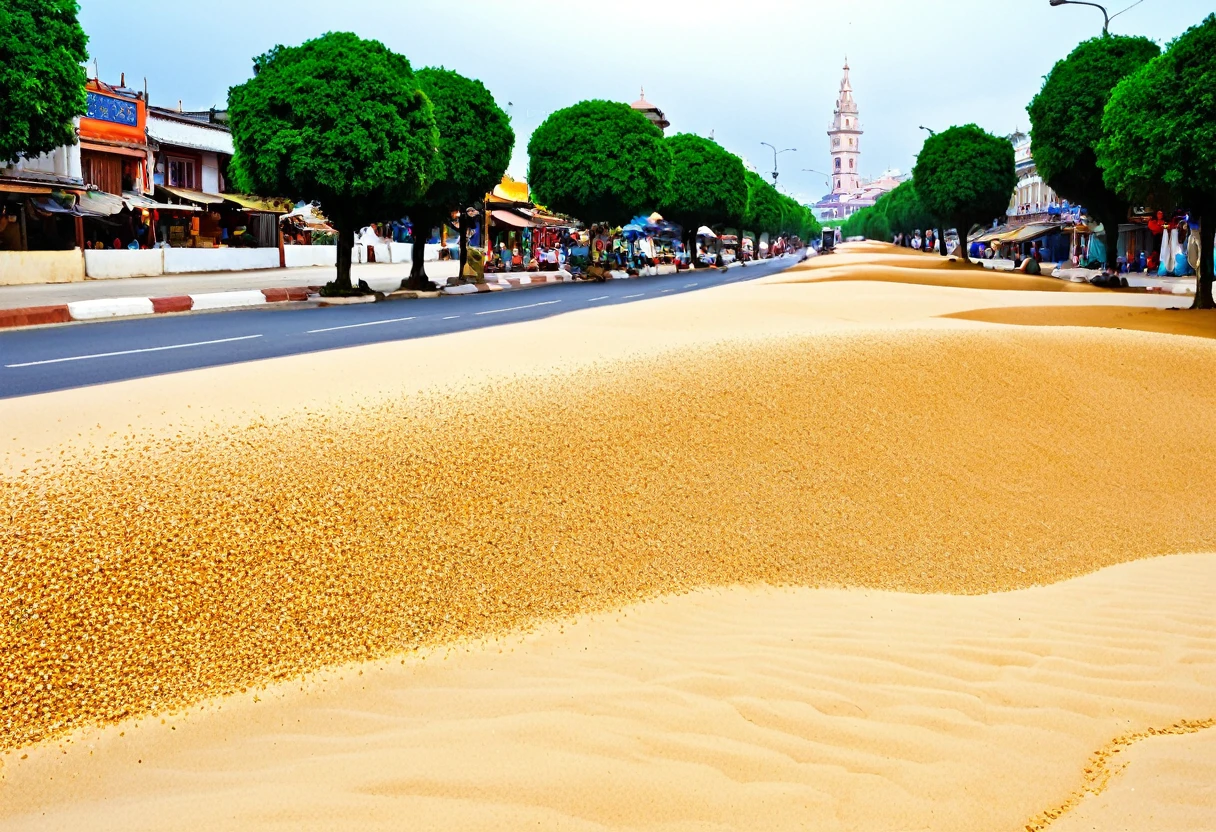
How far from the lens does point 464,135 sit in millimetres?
28609

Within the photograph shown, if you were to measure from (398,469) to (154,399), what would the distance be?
2.78 m

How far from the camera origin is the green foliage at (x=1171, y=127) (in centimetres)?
1897

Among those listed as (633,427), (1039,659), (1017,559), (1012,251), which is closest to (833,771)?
(1039,659)

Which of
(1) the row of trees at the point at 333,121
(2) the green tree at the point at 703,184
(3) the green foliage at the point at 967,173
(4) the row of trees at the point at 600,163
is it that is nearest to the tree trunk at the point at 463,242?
(1) the row of trees at the point at 333,121

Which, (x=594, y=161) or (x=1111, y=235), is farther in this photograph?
(x=594, y=161)

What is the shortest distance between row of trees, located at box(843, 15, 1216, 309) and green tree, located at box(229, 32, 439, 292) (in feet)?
48.9

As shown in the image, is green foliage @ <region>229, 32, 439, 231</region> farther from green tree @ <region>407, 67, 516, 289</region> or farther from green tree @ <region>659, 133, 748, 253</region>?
green tree @ <region>659, 133, 748, 253</region>

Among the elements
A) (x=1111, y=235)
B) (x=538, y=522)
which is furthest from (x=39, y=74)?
(x=1111, y=235)

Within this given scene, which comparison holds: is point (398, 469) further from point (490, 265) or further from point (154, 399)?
point (490, 265)

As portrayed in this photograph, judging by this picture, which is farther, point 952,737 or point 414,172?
point 414,172

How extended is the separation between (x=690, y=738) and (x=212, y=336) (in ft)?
42.8

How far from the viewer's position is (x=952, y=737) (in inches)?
142

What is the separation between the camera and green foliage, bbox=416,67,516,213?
2838cm

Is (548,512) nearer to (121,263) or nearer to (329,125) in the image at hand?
(329,125)
